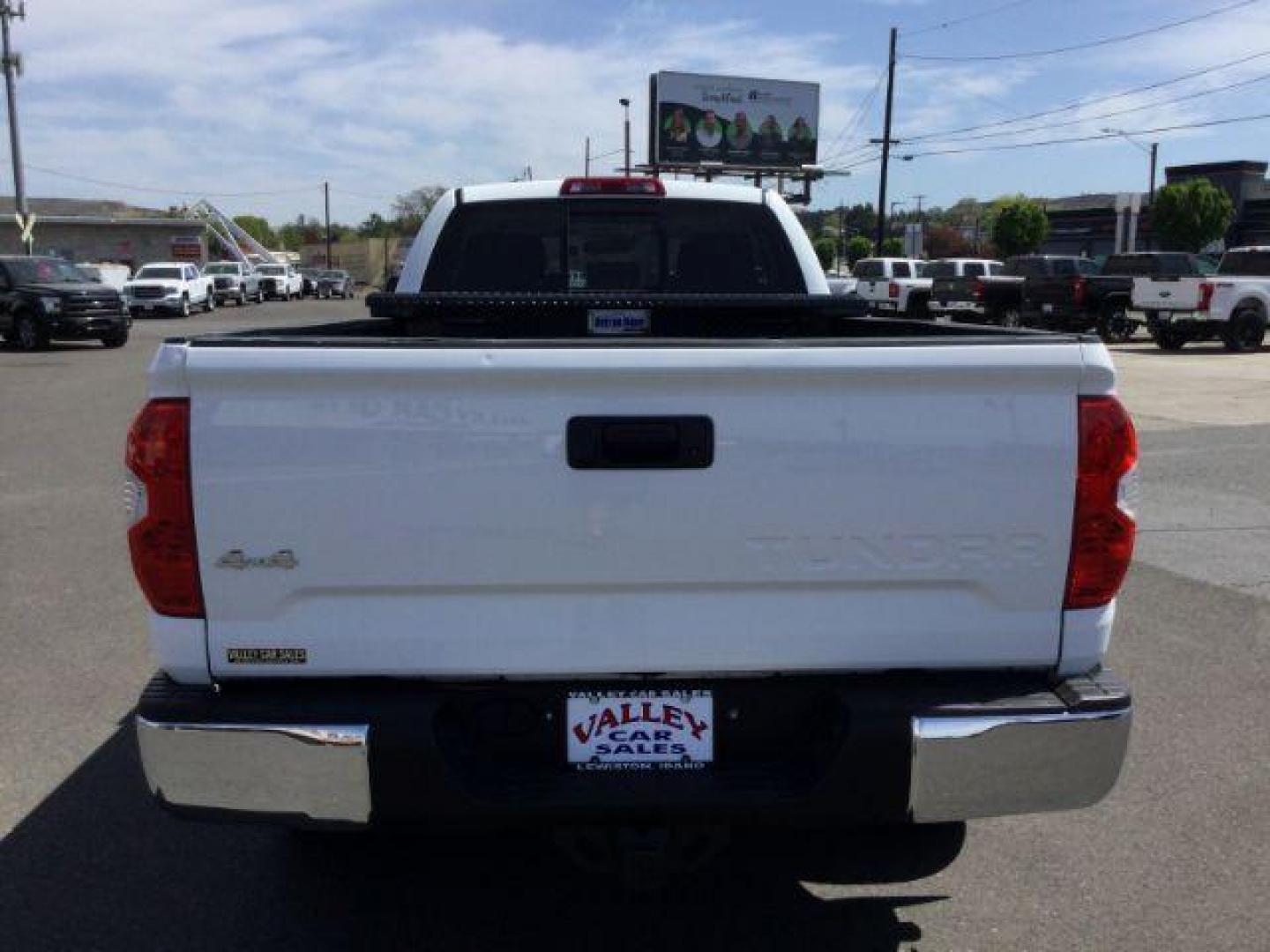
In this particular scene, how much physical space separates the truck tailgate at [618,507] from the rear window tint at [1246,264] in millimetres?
24541

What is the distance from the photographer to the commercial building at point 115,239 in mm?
71000

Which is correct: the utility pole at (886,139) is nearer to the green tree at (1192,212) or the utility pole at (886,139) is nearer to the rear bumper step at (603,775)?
the green tree at (1192,212)

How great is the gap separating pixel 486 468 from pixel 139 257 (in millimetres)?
78967

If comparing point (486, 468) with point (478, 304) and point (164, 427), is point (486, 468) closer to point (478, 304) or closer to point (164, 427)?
point (164, 427)

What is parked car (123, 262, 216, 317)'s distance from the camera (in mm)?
40062

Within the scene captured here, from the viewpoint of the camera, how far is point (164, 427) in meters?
2.51

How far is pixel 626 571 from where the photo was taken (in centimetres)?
261

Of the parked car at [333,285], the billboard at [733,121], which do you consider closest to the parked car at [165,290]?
the parked car at [333,285]

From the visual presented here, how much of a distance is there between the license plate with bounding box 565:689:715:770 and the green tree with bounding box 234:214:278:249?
161339mm

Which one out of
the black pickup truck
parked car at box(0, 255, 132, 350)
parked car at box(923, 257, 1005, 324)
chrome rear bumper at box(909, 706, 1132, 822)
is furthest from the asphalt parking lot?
parked car at box(923, 257, 1005, 324)

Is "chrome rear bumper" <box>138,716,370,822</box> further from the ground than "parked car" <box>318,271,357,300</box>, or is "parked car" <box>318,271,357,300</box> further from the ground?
"chrome rear bumper" <box>138,716,370,822</box>

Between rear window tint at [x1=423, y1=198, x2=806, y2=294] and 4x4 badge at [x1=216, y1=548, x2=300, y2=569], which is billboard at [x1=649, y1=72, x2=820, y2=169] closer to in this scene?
rear window tint at [x1=423, y1=198, x2=806, y2=294]

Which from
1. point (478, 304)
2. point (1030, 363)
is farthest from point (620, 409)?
point (478, 304)

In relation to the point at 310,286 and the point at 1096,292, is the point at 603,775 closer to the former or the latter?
the point at 1096,292
